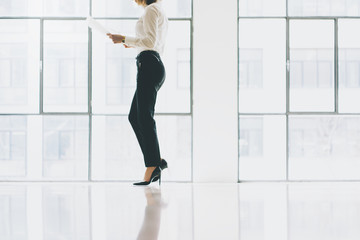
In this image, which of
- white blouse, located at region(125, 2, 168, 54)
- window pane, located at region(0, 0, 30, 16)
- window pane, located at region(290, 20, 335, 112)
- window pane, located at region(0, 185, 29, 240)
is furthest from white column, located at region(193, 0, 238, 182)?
window pane, located at region(0, 185, 29, 240)

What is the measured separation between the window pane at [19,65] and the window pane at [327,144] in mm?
2739

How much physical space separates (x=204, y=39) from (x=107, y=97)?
1100 millimetres

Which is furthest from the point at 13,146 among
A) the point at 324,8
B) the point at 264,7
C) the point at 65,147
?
the point at 324,8

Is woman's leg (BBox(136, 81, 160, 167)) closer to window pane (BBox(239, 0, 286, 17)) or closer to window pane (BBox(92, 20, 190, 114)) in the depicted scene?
Answer: window pane (BBox(92, 20, 190, 114))

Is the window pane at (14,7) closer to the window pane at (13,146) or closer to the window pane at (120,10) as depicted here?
the window pane at (120,10)

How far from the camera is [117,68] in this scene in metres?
4.05

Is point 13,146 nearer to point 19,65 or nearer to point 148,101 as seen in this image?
point 19,65

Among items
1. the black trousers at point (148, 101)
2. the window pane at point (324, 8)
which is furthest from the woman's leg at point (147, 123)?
the window pane at point (324, 8)

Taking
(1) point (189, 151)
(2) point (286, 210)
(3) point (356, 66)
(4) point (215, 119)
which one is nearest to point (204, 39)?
(4) point (215, 119)

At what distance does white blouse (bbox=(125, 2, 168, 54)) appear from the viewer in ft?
8.04

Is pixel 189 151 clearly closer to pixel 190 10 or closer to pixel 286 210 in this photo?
pixel 190 10

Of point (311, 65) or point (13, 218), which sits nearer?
point (13, 218)

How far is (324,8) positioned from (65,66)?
2.70 meters

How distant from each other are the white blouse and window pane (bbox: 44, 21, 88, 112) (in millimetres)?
1429
